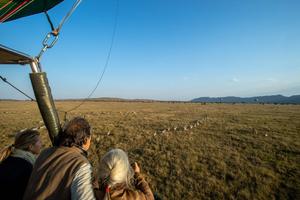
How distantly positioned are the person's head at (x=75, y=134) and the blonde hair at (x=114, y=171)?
0.38m

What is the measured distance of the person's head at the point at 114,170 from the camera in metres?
2.01

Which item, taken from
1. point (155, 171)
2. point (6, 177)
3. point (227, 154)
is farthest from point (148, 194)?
point (227, 154)

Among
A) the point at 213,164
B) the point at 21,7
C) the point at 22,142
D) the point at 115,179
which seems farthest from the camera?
the point at 213,164

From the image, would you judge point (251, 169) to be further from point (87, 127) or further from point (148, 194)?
point (87, 127)

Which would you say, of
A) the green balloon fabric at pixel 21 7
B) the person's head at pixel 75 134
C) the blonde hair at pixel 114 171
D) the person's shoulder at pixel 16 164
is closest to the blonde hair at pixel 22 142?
the person's shoulder at pixel 16 164

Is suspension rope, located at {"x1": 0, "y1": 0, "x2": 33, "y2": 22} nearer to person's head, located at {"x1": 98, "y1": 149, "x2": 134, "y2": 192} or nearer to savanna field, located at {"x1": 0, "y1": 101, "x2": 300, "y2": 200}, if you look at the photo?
person's head, located at {"x1": 98, "y1": 149, "x2": 134, "y2": 192}

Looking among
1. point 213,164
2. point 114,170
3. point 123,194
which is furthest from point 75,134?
point 213,164

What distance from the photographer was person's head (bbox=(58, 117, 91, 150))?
224 cm

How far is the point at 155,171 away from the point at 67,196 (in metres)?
5.33

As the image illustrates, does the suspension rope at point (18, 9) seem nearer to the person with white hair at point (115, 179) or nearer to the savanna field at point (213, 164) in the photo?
the person with white hair at point (115, 179)

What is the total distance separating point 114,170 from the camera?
6.66ft

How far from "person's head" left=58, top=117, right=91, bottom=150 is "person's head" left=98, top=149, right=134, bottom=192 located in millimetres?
382

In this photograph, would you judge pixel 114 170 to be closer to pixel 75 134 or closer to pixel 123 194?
pixel 123 194

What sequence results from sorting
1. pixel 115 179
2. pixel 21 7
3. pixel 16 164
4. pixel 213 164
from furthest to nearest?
pixel 213 164
pixel 21 7
pixel 16 164
pixel 115 179
